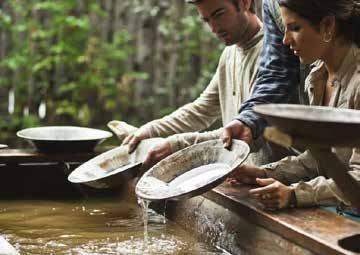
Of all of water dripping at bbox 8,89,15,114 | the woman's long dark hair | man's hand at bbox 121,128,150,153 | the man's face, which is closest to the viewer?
the woman's long dark hair

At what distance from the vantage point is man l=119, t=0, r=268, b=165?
4.32m

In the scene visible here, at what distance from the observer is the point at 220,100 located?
475cm

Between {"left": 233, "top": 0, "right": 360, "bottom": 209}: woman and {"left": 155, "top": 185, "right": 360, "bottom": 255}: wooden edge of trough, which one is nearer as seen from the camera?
{"left": 155, "top": 185, "right": 360, "bottom": 255}: wooden edge of trough

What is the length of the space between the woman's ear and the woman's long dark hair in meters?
0.01

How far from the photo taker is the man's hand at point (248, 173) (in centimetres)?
393

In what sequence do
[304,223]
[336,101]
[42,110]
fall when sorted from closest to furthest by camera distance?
[304,223] → [336,101] → [42,110]

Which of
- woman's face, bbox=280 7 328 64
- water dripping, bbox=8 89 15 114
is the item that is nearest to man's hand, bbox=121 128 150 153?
woman's face, bbox=280 7 328 64

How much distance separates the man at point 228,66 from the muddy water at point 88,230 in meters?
0.36

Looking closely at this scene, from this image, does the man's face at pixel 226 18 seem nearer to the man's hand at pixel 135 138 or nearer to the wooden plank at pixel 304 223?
the man's hand at pixel 135 138

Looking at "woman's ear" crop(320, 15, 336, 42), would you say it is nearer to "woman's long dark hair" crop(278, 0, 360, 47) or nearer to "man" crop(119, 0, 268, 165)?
"woman's long dark hair" crop(278, 0, 360, 47)

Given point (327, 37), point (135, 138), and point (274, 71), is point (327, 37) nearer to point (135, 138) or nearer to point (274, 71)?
point (274, 71)

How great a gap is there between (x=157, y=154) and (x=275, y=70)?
804 millimetres

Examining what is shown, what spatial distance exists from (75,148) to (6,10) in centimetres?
406

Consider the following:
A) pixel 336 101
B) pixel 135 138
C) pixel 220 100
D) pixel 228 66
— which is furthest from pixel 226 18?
pixel 336 101
